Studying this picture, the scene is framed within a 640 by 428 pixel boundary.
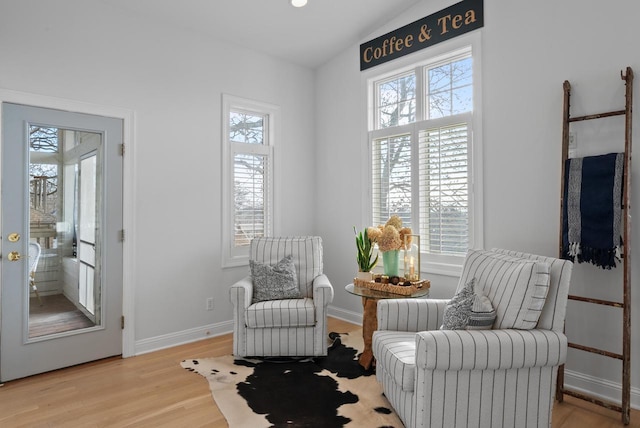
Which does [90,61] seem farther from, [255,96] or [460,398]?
[460,398]

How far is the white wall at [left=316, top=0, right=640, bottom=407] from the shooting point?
254 centimetres

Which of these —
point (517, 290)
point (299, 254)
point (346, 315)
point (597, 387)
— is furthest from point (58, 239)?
point (597, 387)

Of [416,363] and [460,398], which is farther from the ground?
[416,363]

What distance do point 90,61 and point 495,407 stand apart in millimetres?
3766

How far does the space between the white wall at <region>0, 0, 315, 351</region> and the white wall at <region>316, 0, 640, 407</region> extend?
2.09 meters

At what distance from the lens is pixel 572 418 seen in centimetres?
240

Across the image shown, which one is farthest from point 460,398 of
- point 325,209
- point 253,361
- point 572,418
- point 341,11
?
point 341,11

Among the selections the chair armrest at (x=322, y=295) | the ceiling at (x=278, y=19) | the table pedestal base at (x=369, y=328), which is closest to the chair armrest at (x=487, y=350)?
the table pedestal base at (x=369, y=328)

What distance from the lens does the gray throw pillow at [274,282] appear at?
133 inches

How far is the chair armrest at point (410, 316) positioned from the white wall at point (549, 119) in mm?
937

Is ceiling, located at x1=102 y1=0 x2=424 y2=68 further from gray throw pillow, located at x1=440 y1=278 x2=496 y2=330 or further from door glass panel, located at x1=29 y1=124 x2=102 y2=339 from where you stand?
gray throw pillow, located at x1=440 y1=278 x2=496 y2=330

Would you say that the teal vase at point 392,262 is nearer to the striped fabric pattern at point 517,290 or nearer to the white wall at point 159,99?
the striped fabric pattern at point 517,290

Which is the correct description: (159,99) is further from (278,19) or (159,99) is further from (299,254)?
(299,254)

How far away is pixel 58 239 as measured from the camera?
3.13 m
